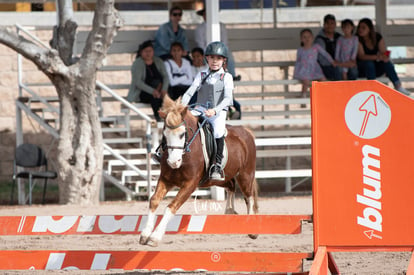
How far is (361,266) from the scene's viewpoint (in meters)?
8.10

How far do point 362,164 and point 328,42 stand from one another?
11026 millimetres

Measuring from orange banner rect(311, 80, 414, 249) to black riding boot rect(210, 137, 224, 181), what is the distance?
207 cm

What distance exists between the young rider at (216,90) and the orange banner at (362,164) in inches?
84.2

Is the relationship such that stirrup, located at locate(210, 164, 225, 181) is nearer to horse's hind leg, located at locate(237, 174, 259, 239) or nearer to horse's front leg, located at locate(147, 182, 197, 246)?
horse's front leg, located at locate(147, 182, 197, 246)

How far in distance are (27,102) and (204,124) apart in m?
8.57

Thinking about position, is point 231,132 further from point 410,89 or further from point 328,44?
point 410,89

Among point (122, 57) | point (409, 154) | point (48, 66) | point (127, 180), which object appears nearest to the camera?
point (409, 154)

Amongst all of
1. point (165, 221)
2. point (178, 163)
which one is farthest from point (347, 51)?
point (165, 221)

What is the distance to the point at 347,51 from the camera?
53.4ft

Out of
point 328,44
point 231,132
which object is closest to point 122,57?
point 328,44

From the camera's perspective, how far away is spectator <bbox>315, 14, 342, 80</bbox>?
16.1m

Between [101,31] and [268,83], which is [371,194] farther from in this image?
[268,83]

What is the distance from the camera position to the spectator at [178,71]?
600 inches

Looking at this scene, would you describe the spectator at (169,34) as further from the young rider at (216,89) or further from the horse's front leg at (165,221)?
the horse's front leg at (165,221)
